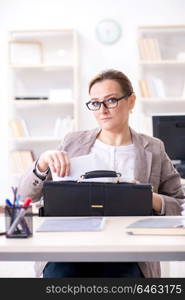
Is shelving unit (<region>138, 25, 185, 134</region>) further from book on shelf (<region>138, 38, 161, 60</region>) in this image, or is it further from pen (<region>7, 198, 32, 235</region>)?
pen (<region>7, 198, 32, 235</region>)

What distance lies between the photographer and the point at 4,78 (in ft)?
A: 19.6

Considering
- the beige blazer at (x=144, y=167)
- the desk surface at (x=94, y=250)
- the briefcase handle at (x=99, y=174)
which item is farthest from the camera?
the beige blazer at (x=144, y=167)

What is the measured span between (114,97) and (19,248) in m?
1.13

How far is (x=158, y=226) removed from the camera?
167cm

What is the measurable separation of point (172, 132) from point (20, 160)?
8.30 ft

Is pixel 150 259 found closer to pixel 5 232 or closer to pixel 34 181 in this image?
pixel 5 232

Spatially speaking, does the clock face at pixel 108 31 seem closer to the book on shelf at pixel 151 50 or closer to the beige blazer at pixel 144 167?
the book on shelf at pixel 151 50

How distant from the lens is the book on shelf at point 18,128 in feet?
18.8

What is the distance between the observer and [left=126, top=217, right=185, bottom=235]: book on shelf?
1582mm

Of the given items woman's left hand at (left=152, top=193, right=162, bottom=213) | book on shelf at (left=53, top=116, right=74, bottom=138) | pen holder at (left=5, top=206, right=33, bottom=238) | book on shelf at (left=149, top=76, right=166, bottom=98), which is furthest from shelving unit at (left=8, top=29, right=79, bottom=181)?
pen holder at (left=5, top=206, right=33, bottom=238)

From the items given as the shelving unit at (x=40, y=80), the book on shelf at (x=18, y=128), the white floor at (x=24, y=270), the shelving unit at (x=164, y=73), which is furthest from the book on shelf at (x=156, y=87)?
the white floor at (x=24, y=270)

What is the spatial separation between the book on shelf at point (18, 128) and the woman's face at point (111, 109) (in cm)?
342

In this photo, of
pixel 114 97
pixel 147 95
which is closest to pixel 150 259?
pixel 114 97

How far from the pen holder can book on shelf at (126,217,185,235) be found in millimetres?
296
